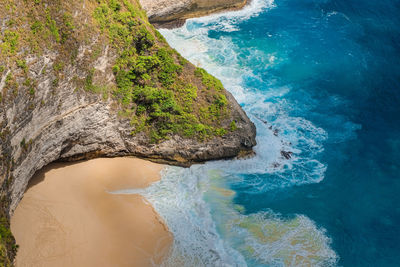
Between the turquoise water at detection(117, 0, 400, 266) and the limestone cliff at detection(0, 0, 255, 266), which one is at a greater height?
the limestone cliff at detection(0, 0, 255, 266)

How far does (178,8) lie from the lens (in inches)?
1206

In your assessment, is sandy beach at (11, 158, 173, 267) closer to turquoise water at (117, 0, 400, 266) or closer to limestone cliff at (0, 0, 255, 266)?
limestone cliff at (0, 0, 255, 266)

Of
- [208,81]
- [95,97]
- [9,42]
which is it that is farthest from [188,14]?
[9,42]

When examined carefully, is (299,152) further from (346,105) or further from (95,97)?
(95,97)

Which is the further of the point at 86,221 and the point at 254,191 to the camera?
the point at 254,191

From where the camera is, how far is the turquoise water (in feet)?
50.5

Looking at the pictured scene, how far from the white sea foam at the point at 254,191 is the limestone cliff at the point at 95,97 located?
1.25 meters

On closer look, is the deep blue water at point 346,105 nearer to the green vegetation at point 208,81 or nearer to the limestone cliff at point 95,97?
the limestone cliff at point 95,97

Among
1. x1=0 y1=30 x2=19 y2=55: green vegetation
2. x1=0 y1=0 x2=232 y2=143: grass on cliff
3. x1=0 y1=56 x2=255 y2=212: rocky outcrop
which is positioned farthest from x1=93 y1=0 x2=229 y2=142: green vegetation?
x1=0 y1=30 x2=19 y2=55: green vegetation

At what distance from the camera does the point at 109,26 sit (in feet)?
56.8

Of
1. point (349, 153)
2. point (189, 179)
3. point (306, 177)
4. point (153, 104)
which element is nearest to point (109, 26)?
point (153, 104)

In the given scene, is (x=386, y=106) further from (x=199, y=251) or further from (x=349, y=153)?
Result: (x=199, y=251)

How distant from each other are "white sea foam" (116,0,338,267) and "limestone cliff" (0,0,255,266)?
1.25 meters

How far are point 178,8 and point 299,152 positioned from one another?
56.2ft
